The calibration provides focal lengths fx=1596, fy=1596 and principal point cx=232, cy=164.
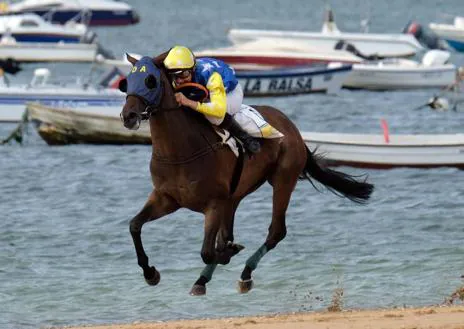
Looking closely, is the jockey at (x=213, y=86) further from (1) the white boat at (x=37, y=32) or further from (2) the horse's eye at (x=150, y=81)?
(1) the white boat at (x=37, y=32)

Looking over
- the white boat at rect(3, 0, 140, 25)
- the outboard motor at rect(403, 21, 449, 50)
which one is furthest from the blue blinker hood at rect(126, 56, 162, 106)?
the white boat at rect(3, 0, 140, 25)

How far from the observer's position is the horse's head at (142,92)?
38.3ft

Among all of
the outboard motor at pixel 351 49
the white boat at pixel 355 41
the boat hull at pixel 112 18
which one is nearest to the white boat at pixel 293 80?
the outboard motor at pixel 351 49

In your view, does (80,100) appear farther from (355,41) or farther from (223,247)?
(223,247)

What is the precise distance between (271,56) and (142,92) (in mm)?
35553

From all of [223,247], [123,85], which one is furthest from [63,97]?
[123,85]

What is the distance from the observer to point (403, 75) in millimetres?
45688

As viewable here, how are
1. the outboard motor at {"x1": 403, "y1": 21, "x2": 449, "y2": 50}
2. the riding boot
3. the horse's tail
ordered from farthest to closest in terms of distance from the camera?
the outboard motor at {"x1": 403, "y1": 21, "x2": 449, "y2": 50}
the horse's tail
the riding boot

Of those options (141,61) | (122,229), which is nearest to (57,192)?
(122,229)

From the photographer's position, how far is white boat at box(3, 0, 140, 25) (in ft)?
244

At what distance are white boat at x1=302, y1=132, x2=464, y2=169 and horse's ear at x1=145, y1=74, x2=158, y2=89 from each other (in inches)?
564

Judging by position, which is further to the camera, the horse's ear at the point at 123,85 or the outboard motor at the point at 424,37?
the outboard motor at the point at 424,37

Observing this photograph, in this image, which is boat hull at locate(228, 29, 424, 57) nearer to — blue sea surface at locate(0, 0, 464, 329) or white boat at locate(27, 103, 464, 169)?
blue sea surface at locate(0, 0, 464, 329)

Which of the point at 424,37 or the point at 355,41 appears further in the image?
the point at 424,37
